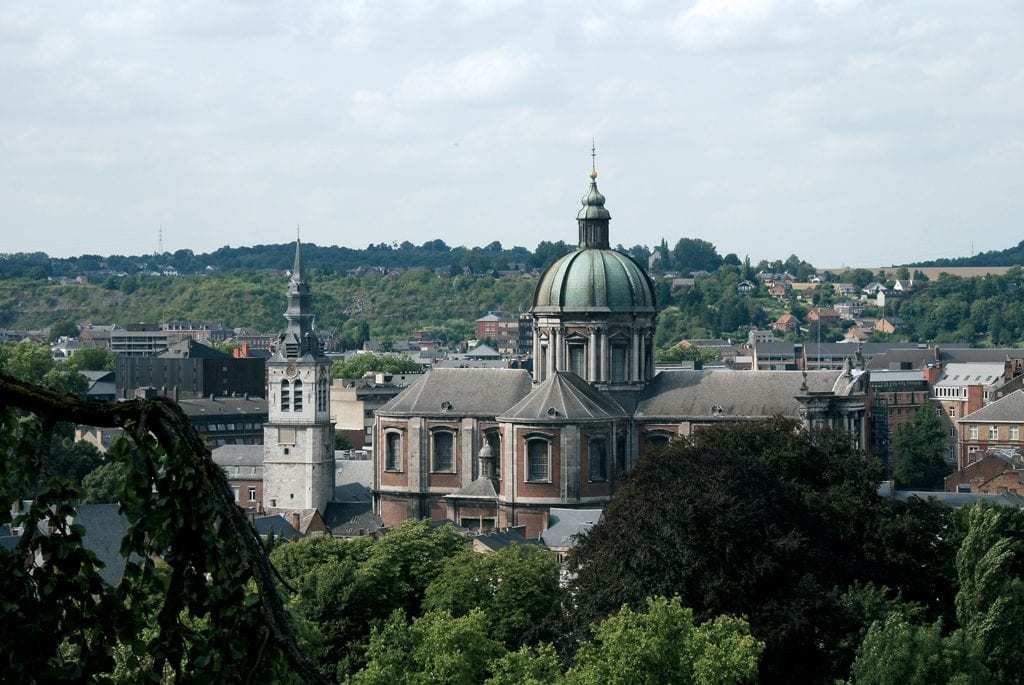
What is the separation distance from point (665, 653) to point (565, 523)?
35210 mm

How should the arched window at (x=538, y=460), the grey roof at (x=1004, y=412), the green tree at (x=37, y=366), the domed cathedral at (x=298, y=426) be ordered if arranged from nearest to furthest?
the arched window at (x=538, y=460)
the domed cathedral at (x=298, y=426)
the grey roof at (x=1004, y=412)
the green tree at (x=37, y=366)

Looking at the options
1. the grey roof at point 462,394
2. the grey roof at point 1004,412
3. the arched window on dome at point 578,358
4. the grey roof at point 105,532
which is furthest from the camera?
the grey roof at point 1004,412

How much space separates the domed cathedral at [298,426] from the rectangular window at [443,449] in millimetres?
8904

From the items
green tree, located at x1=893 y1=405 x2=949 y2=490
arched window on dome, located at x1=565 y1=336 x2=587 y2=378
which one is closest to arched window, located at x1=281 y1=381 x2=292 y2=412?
arched window on dome, located at x1=565 y1=336 x2=587 y2=378

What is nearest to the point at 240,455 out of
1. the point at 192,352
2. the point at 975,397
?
the point at 192,352

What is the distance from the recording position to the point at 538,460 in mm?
83312

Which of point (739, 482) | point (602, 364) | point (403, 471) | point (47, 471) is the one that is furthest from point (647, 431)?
point (47, 471)

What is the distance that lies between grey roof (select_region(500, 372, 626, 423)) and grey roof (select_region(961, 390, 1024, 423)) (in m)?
56.7

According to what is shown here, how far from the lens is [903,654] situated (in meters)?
48.0

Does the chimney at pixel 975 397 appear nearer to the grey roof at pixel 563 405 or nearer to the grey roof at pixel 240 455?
the grey roof at pixel 240 455

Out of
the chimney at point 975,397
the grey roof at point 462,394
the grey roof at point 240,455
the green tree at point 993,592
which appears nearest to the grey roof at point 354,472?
the grey roof at point 240,455

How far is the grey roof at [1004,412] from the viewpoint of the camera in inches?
5330

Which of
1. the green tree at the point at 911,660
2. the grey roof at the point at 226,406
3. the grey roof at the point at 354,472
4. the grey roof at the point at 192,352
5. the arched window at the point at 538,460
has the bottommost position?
the green tree at the point at 911,660

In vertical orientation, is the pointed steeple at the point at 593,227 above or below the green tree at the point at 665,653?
above
